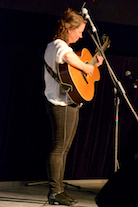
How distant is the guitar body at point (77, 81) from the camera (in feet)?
6.82

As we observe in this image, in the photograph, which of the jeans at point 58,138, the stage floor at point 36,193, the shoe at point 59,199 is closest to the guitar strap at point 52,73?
the jeans at point 58,138

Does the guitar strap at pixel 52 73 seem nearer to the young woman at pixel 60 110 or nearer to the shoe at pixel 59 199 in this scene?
the young woman at pixel 60 110

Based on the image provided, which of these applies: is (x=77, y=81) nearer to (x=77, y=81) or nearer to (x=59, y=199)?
(x=77, y=81)

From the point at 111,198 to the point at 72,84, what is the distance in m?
1.05

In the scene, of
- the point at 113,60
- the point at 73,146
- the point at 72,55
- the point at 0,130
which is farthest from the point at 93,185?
the point at 72,55

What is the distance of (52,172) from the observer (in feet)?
7.08

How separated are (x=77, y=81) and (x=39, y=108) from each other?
1108 mm

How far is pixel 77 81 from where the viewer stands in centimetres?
218

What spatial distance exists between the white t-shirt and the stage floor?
857 mm

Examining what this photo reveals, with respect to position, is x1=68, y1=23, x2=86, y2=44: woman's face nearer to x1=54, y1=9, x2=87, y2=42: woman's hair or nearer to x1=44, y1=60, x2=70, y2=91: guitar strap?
x1=54, y1=9, x2=87, y2=42: woman's hair

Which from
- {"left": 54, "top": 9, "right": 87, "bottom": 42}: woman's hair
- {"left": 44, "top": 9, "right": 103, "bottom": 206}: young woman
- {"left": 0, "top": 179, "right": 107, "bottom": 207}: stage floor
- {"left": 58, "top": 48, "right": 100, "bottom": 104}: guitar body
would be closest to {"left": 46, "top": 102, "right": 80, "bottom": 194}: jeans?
{"left": 44, "top": 9, "right": 103, "bottom": 206}: young woman

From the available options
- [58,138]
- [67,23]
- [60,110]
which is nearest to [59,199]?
[58,138]

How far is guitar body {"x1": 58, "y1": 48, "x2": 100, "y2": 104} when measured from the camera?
2.08 metres

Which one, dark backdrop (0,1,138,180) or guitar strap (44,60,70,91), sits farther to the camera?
dark backdrop (0,1,138,180)
